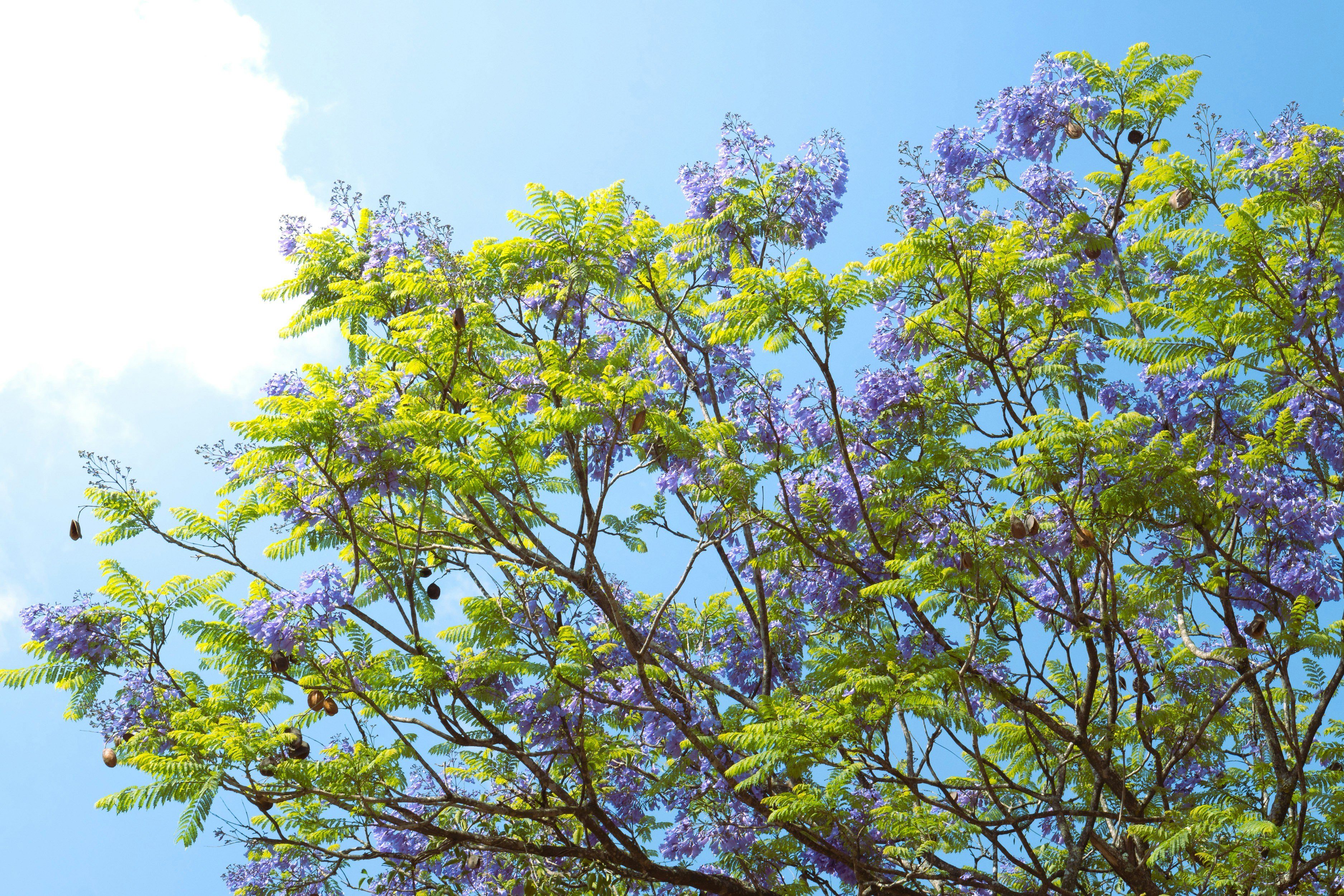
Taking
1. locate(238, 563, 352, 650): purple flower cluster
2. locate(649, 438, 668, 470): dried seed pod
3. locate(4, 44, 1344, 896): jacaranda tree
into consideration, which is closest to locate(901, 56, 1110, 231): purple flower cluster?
locate(4, 44, 1344, 896): jacaranda tree

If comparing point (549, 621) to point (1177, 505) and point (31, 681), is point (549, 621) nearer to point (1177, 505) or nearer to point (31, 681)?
point (31, 681)

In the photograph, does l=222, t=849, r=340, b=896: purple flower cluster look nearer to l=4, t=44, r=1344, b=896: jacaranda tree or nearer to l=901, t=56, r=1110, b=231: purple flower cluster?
l=4, t=44, r=1344, b=896: jacaranda tree

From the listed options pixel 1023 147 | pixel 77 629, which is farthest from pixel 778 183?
pixel 77 629

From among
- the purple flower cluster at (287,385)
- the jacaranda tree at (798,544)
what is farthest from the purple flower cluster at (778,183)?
the purple flower cluster at (287,385)

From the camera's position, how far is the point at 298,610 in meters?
6.70

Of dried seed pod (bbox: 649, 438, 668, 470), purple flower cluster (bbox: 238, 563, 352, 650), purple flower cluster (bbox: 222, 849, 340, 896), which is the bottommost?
purple flower cluster (bbox: 222, 849, 340, 896)

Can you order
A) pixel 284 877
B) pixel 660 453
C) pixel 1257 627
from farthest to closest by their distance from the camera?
pixel 284 877, pixel 660 453, pixel 1257 627

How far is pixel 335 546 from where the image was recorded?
25.3ft

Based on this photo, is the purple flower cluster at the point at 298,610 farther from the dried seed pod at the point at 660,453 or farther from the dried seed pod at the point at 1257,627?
the dried seed pod at the point at 1257,627

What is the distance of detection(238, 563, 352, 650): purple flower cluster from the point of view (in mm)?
6641

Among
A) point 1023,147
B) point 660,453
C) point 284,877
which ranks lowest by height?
point 284,877

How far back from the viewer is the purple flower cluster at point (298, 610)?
6.64 meters

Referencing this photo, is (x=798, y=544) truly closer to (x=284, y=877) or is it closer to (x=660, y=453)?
(x=660, y=453)

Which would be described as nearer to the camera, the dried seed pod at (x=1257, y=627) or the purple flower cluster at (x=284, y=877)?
the dried seed pod at (x=1257, y=627)
